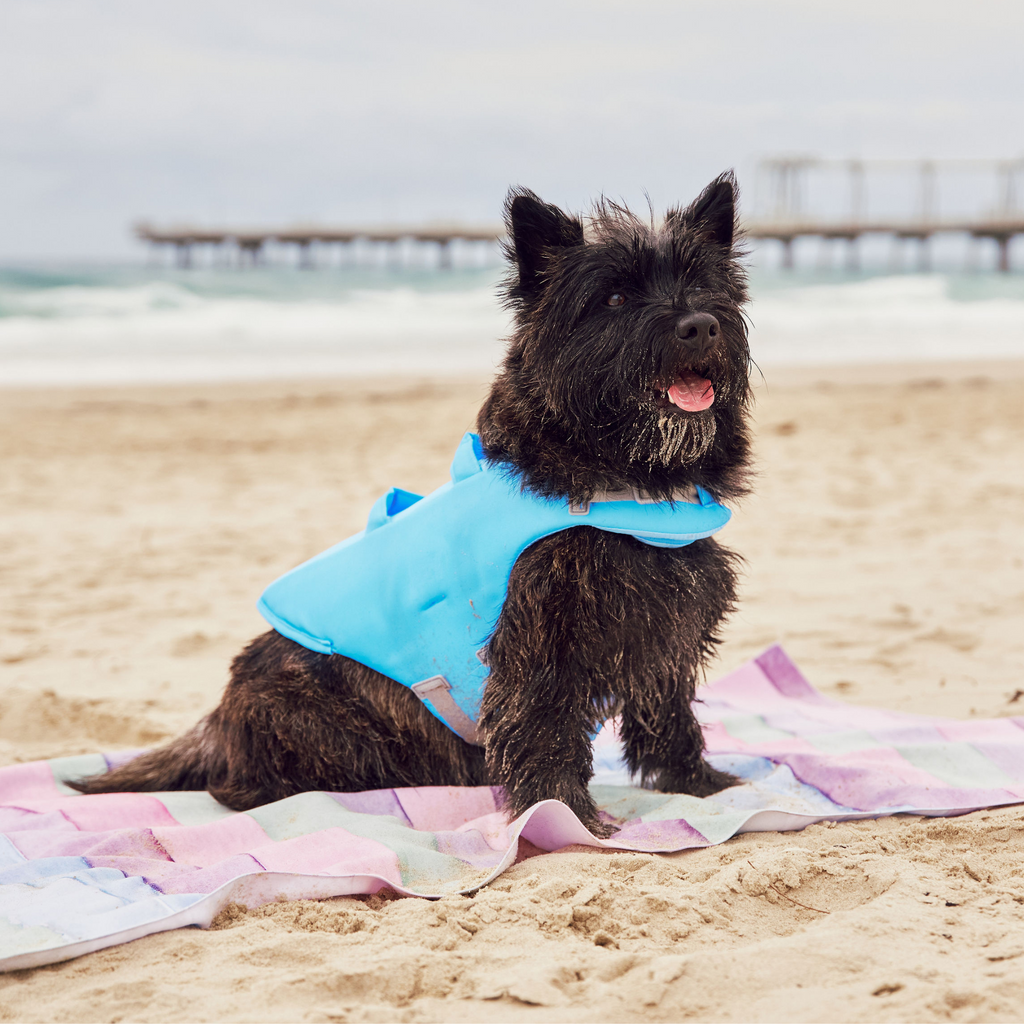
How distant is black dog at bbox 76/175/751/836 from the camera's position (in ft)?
8.61

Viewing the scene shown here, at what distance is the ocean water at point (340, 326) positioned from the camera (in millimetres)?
16344

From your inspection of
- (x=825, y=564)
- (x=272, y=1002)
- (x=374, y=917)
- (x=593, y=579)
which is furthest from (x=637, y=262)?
(x=825, y=564)

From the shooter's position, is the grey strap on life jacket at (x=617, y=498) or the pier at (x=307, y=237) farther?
the pier at (x=307, y=237)

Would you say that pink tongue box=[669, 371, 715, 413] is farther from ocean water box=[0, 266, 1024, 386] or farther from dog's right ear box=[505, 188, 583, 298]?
ocean water box=[0, 266, 1024, 386]

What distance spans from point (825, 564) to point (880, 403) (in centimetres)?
649

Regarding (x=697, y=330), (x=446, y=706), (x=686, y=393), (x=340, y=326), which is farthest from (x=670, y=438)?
(x=340, y=326)

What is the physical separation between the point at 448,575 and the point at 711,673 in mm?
2271

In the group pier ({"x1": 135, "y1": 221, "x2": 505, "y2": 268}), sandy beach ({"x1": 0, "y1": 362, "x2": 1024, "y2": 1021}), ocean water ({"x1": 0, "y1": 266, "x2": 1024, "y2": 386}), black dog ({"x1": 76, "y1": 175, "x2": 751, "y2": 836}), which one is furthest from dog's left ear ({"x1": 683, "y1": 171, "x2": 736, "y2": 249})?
pier ({"x1": 135, "y1": 221, "x2": 505, "y2": 268})

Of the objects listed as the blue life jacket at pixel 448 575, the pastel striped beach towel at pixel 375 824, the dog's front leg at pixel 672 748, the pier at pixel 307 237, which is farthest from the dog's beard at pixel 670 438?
the pier at pixel 307 237

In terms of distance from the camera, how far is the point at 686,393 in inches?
102

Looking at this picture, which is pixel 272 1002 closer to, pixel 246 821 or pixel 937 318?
pixel 246 821

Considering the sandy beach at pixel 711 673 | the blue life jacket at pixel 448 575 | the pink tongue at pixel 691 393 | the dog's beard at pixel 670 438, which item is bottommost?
the sandy beach at pixel 711 673

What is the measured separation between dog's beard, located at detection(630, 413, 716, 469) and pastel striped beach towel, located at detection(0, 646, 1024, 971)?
93cm

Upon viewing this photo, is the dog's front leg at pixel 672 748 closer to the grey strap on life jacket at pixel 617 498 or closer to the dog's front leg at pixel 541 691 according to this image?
the dog's front leg at pixel 541 691
